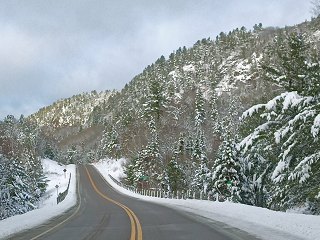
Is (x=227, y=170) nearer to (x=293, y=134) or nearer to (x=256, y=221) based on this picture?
(x=293, y=134)

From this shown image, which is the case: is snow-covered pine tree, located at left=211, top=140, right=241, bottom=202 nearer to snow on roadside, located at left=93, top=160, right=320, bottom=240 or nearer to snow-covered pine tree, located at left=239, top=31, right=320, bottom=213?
snow on roadside, located at left=93, top=160, right=320, bottom=240

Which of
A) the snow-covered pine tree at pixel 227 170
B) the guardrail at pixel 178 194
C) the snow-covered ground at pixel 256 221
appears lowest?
the snow-covered ground at pixel 256 221

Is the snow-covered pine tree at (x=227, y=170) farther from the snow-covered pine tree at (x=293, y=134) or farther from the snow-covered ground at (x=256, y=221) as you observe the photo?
the snow-covered pine tree at (x=293, y=134)

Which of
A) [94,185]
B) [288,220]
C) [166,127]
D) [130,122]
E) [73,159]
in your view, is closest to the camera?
[288,220]

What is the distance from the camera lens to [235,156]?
4150 centimetres

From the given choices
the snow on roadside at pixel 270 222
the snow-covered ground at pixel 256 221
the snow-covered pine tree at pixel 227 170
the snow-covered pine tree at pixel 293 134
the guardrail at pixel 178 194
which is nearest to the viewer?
the snow on roadside at pixel 270 222

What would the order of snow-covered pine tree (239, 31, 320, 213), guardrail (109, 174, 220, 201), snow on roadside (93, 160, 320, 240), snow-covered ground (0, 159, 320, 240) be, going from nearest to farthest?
snow on roadside (93, 160, 320, 240), snow-covered ground (0, 159, 320, 240), snow-covered pine tree (239, 31, 320, 213), guardrail (109, 174, 220, 201)

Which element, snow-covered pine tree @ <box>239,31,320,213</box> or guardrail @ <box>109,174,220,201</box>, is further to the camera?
guardrail @ <box>109,174,220,201</box>

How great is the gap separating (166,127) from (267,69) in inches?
3565

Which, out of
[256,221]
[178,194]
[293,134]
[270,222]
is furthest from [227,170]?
[270,222]

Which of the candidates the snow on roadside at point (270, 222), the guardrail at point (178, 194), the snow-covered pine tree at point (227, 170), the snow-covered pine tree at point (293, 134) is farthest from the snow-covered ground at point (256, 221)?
the snow-covered pine tree at point (227, 170)

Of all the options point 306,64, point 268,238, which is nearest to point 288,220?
point 268,238

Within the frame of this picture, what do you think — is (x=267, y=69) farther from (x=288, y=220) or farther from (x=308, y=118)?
(x=288, y=220)

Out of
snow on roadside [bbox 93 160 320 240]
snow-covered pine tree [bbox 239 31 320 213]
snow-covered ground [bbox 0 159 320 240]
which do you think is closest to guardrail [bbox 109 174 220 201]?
snow-covered ground [bbox 0 159 320 240]
